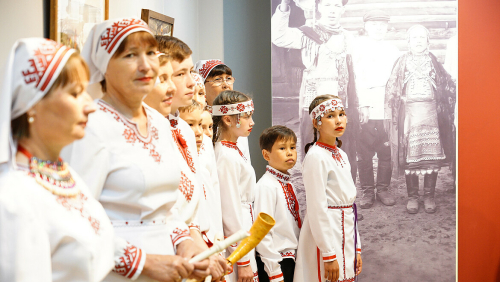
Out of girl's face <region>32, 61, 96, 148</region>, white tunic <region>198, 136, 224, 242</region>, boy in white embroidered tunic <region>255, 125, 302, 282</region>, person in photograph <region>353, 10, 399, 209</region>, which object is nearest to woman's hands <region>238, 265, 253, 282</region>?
boy in white embroidered tunic <region>255, 125, 302, 282</region>

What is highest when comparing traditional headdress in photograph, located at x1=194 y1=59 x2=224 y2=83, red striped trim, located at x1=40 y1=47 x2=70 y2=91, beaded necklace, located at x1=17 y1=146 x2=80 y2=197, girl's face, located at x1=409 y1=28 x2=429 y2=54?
girl's face, located at x1=409 y1=28 x2=429 y2=54

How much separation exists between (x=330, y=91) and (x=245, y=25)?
110cm

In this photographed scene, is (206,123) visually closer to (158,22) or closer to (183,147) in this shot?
(183,147)

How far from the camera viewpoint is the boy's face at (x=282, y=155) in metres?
3.21

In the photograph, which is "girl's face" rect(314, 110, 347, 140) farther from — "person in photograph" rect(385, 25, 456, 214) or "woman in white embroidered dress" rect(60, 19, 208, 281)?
"woman in white embroidered dress" rect(60, 19, 208, 281)

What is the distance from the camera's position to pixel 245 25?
4.53 metres

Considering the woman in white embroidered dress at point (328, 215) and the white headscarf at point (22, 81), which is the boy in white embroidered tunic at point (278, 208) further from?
the white headscarf at point (22, 81)

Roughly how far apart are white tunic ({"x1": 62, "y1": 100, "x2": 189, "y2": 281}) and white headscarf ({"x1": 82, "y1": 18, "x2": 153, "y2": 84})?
104 mm

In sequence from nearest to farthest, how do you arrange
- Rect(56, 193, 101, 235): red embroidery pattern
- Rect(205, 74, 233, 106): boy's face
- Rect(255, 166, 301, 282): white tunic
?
1. Rect(56, 193, 101, 235): red embroidery pattern
2. Rect(255, 166, 301, 282): white tunic
3. Rect(205, 74, 233, 106): boy's face

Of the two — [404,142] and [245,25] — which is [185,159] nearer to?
[404,142]

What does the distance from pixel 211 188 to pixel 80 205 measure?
50.6 inches

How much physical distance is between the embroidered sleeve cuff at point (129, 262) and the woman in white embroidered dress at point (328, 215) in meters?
1.76

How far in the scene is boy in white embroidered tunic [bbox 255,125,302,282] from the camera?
9.84ft

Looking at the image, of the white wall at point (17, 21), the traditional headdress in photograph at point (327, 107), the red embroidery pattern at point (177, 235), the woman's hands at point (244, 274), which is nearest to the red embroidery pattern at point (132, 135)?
the red embroidery pattern at point (177, 235)
